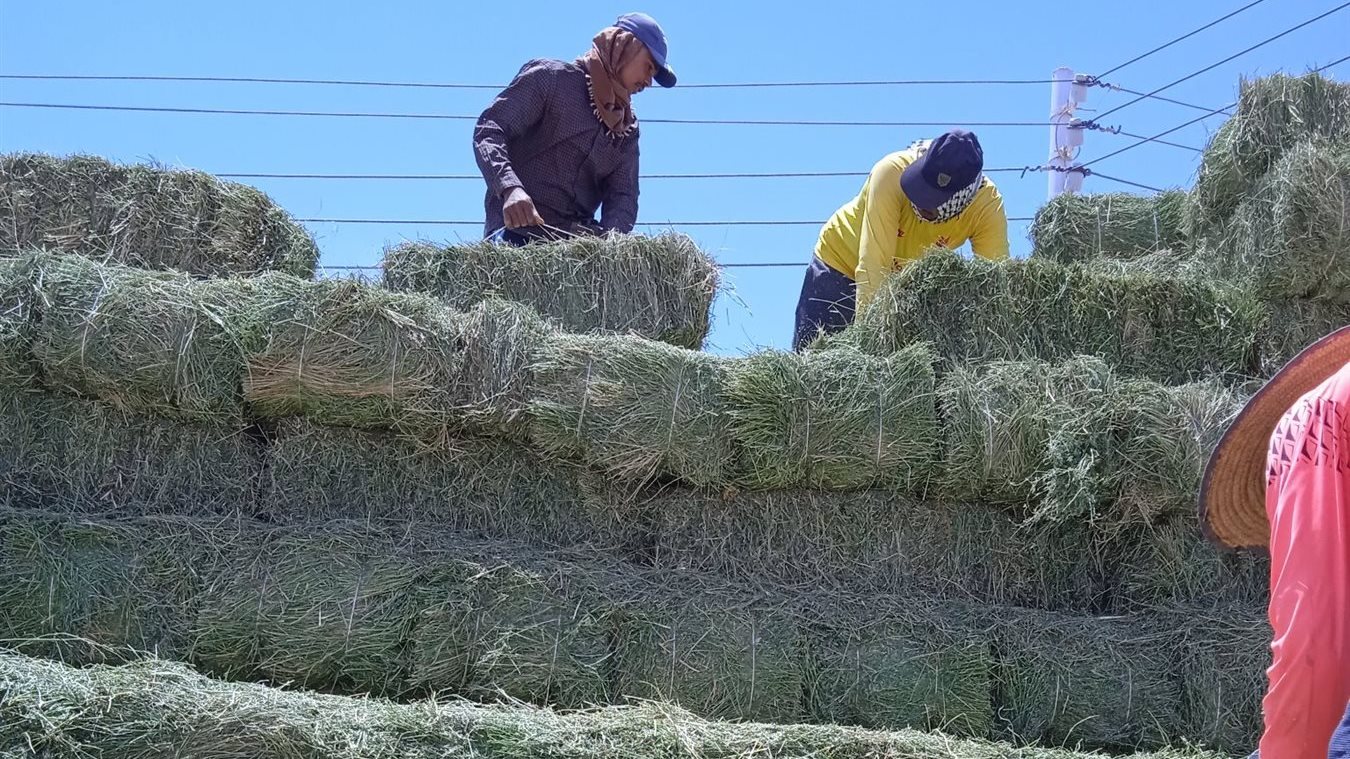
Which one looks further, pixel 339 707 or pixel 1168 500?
pixel 1168 500

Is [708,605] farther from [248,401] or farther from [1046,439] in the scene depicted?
[248,401]

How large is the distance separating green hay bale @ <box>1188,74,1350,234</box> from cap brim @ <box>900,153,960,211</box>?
118 centimetres

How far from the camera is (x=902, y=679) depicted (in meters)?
4.07

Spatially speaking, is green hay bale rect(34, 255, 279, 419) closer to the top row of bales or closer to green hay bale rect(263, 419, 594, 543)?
green hay bale rect(263, 419, 594, 543)

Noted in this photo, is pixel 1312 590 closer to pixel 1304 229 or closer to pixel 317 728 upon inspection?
pixel 317 728

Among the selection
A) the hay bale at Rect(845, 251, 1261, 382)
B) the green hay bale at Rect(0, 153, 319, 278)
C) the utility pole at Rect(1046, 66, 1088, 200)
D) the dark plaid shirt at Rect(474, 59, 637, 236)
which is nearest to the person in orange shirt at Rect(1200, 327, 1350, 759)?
the hay bale at Rect(845, 251, 1261, 382)

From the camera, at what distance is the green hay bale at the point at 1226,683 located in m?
4.07

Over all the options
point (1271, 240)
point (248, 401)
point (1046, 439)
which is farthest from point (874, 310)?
point (248, 401)

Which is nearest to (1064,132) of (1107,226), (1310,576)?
(1107,226)

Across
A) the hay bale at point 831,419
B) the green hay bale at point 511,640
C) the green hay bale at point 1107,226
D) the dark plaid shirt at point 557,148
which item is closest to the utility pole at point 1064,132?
the green hay bale at point 1107,226

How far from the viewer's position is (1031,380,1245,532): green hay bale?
13.7 feet

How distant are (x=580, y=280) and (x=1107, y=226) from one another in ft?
9.73

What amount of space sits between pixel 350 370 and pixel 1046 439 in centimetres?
232

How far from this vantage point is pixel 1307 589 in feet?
6.24
